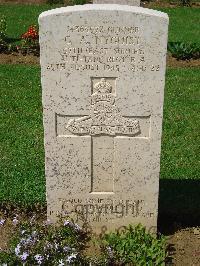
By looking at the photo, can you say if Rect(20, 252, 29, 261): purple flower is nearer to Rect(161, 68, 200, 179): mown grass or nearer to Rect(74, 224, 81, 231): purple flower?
Rect(74, 224, 81, 231): purple flower

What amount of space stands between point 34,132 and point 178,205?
283 centimetres

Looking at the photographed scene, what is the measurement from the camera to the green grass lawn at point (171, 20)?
13828 millimetres

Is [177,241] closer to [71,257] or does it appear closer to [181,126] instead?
[71,257]

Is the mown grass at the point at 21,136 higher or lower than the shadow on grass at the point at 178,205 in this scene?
higher

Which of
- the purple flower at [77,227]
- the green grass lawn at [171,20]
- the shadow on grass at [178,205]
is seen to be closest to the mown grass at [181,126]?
the shadow on grass at [178,205]

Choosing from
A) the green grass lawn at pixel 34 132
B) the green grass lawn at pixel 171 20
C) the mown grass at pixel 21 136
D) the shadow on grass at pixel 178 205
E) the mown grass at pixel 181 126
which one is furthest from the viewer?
the green grass lawn at pixel 171 20

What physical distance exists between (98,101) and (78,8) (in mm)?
824

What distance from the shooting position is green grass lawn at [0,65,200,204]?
6301 millimetres

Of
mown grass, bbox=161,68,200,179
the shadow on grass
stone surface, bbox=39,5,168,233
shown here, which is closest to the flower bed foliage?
stone surface, bbox=39,5,168,233

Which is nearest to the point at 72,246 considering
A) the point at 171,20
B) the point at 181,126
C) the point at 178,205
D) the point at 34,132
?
the point at 178,205

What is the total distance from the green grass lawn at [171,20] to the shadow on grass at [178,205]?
300 inches

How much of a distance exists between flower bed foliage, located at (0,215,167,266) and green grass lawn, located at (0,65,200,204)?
2.91 feet

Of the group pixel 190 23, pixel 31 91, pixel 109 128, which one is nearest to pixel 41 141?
pixel 31 91

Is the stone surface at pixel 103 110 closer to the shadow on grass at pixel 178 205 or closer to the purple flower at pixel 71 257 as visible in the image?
the shadow on grass at pixel 178 205
